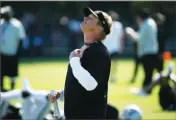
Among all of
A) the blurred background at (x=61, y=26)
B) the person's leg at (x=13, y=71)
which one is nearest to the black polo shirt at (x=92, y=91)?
the person's leg at (x=13, y=71)

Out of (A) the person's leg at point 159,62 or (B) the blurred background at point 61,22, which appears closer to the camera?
(A) the person's leg at point 159,62

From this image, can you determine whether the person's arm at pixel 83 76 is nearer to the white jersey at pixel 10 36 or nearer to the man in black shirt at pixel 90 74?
the man in black shirt at pixel 90 74

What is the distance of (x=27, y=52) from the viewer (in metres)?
29.7

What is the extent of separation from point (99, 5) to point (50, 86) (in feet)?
44.0

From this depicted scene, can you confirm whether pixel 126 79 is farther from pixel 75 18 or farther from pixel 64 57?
pixel 75 18

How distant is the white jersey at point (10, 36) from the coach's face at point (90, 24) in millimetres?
8180

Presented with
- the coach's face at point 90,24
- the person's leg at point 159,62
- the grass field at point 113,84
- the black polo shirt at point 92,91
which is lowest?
the grass field at point 113,84

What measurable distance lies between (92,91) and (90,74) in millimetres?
169

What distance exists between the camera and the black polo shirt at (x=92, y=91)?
6.30 meters

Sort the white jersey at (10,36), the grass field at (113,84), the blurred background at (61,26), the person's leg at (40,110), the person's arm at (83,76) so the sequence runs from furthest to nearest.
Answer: the blurred background at (61,26)
the white jersey at (10,36)
the grass field at (113,84)
the person's leg at (40,110)
the person's arm at (83,76)

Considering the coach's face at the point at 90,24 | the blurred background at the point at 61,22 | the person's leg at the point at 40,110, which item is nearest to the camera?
the coach's face at the point at 90,24

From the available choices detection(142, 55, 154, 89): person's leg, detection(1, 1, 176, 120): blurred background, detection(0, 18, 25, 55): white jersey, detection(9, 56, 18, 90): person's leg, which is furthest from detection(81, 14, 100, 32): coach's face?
detection(1, 1, 176, 120): blurred background

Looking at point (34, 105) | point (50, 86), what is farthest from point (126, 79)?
point (34, 105)

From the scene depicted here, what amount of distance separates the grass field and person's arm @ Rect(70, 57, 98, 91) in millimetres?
5059
